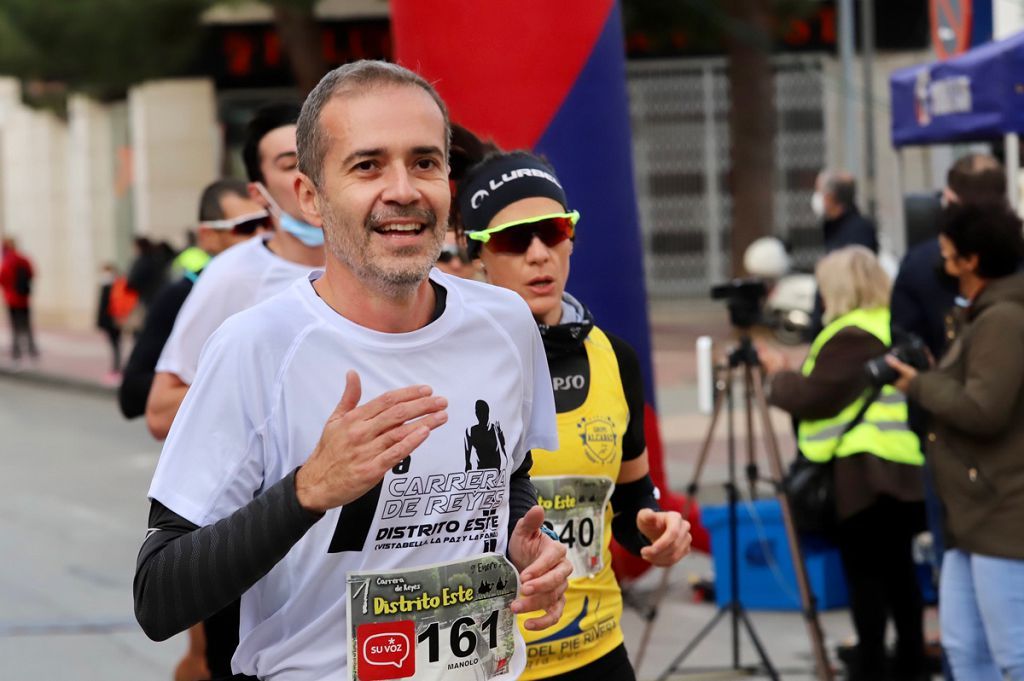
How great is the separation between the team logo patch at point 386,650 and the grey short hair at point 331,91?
689 mm

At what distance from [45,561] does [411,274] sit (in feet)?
25.3

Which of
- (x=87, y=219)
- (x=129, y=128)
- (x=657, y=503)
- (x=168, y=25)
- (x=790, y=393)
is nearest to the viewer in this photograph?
(x=657, y=503)

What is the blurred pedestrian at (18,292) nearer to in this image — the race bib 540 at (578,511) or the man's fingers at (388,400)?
the race bib 540 at (578,511)

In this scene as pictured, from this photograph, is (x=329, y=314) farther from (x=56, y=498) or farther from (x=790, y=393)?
(x=56, y=498)

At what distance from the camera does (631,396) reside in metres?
3.77

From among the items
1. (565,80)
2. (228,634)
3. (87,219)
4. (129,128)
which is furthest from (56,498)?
(87,219)

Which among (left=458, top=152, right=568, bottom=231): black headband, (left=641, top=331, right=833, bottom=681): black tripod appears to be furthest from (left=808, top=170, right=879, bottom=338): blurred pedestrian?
(left=458, top=152, right=568, bottom=231): black headband

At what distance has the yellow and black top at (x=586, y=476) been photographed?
11.8ft

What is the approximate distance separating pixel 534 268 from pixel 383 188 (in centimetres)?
132

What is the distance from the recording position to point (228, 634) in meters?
3.78

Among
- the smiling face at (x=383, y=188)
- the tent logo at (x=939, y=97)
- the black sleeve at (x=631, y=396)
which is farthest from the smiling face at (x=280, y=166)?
the tent logo at (x=939, y=97)

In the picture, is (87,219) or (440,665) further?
(87,219)

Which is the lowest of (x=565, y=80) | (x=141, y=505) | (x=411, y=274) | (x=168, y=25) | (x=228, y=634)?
(x=141, y=505)

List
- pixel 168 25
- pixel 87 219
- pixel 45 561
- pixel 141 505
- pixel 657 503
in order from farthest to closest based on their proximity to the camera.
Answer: pixel 87 219
pixel 168 25
pixel 141 505
pixel 45 561
pixel 657 503
